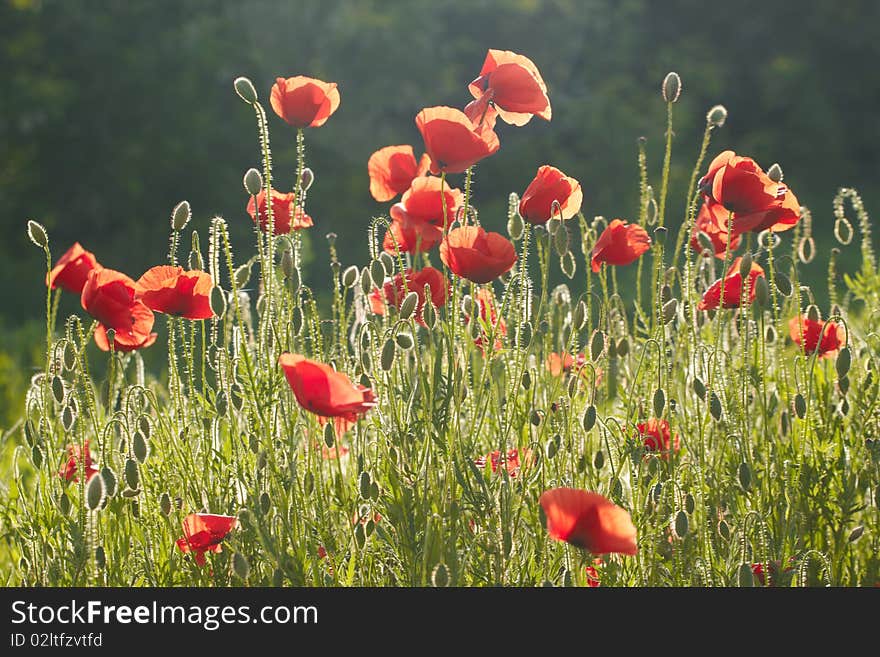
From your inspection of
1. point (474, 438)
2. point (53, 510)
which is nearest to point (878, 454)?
point (474, 438)

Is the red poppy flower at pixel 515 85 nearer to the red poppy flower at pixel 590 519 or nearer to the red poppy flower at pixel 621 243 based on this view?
the red poppy flower at pixel 621 243

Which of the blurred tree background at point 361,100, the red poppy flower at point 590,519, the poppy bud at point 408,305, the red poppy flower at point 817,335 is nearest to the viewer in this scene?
the red poppy flower at point 590,519

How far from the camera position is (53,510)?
1.97 m

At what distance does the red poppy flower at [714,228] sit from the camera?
6.30ft

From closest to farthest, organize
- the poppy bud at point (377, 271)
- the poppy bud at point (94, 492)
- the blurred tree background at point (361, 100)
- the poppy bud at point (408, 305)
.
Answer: the poppy bud at point (94, 492)
the poppy bud at point (408, 305)
the poppy bud at point (377, 271)
the blurred tree background at point (361, 100)

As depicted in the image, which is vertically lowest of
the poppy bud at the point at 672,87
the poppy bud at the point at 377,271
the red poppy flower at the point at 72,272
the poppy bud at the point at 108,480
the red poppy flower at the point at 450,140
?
the poppy bud at the point at 108,480

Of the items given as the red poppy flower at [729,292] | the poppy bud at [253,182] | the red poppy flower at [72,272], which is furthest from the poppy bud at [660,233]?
the red poppy flower at [72,272]

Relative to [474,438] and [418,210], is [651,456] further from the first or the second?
[418,210]

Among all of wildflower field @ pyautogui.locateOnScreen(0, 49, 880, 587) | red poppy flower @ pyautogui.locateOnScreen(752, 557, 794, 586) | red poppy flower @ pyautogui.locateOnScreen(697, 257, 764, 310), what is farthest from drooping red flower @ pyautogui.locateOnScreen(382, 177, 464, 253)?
red poppy flower @ pyautogui.locateOnScreen(752, 557, 794, 586)

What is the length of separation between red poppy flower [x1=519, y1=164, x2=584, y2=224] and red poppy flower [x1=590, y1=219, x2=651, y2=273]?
149 mm

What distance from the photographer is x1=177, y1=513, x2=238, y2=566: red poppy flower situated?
162 cm

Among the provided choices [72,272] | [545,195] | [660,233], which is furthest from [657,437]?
[72,272]

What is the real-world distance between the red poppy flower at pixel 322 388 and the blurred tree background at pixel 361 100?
4935mm

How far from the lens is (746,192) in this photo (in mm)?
1735
